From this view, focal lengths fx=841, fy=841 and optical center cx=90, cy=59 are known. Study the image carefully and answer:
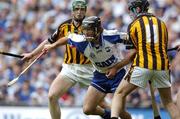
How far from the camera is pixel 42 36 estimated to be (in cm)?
1864

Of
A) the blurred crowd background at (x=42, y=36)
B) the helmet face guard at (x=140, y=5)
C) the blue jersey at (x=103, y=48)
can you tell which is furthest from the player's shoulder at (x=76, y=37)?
the blurred crowd background at (x=42, y=36)

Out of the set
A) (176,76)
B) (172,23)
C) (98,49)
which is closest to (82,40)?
(98,49)

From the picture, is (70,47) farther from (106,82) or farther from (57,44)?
(106,82)

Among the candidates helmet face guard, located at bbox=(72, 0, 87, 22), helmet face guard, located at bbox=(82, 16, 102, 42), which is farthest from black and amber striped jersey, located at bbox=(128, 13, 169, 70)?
helmet face guard, located at bbox=(72, 0, 87, 22)

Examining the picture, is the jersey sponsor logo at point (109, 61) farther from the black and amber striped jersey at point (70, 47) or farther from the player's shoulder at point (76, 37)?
the black and amber striped jersey at point (70, 47)

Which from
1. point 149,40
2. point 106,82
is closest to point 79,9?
point 106,82

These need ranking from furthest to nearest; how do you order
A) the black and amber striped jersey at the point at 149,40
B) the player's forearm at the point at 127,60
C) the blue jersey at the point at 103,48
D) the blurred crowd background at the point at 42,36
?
1. the blurred crowd background at the point at 42,36
2. the blue jersey at the point at 103,48
3. the player's forearm at the point at 127,60
4. the black and amber striped jersey at the point at 149,40

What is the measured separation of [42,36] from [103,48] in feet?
23.7

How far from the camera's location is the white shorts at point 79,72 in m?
12.6

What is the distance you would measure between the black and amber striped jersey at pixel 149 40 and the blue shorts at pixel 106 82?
1.05 m

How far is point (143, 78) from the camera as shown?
1099 cm

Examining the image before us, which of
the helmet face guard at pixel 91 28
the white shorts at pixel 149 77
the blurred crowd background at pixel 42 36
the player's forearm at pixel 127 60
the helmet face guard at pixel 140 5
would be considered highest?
the helmet face guard at pixel 140 5

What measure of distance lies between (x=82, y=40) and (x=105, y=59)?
41cm

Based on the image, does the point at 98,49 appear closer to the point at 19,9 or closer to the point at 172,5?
the point at 172,5
